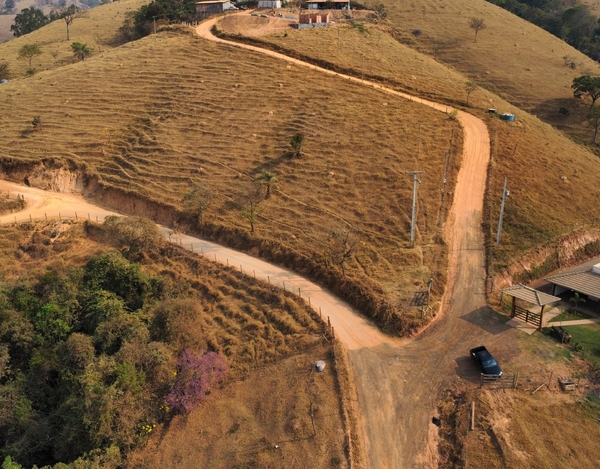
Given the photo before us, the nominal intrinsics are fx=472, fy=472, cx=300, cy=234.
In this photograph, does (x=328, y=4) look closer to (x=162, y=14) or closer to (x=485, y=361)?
(x=162, y=14)

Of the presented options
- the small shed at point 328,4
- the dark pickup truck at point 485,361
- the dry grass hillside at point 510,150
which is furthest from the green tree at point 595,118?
the small shed at point 328,4

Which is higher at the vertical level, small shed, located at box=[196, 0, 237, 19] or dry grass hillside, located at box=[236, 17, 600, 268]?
small shed, located at box=[196, 0, 237, 19]

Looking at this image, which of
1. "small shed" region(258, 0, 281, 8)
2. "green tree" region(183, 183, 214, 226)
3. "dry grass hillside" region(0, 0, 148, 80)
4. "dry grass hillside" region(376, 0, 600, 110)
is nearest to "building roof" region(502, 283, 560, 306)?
"green tree" region(183, 183, 214, 226)

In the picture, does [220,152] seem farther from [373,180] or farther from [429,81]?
[429,81]

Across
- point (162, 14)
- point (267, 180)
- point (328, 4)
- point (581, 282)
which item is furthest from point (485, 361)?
point (162, 14)

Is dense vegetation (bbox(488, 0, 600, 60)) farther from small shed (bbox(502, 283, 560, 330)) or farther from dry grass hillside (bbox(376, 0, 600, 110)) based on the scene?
small shed (bbox(502, 283, 560, 330))

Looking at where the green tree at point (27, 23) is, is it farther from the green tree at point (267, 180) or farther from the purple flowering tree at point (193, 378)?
Answer: the purple flowering tree at point (193, 378)
